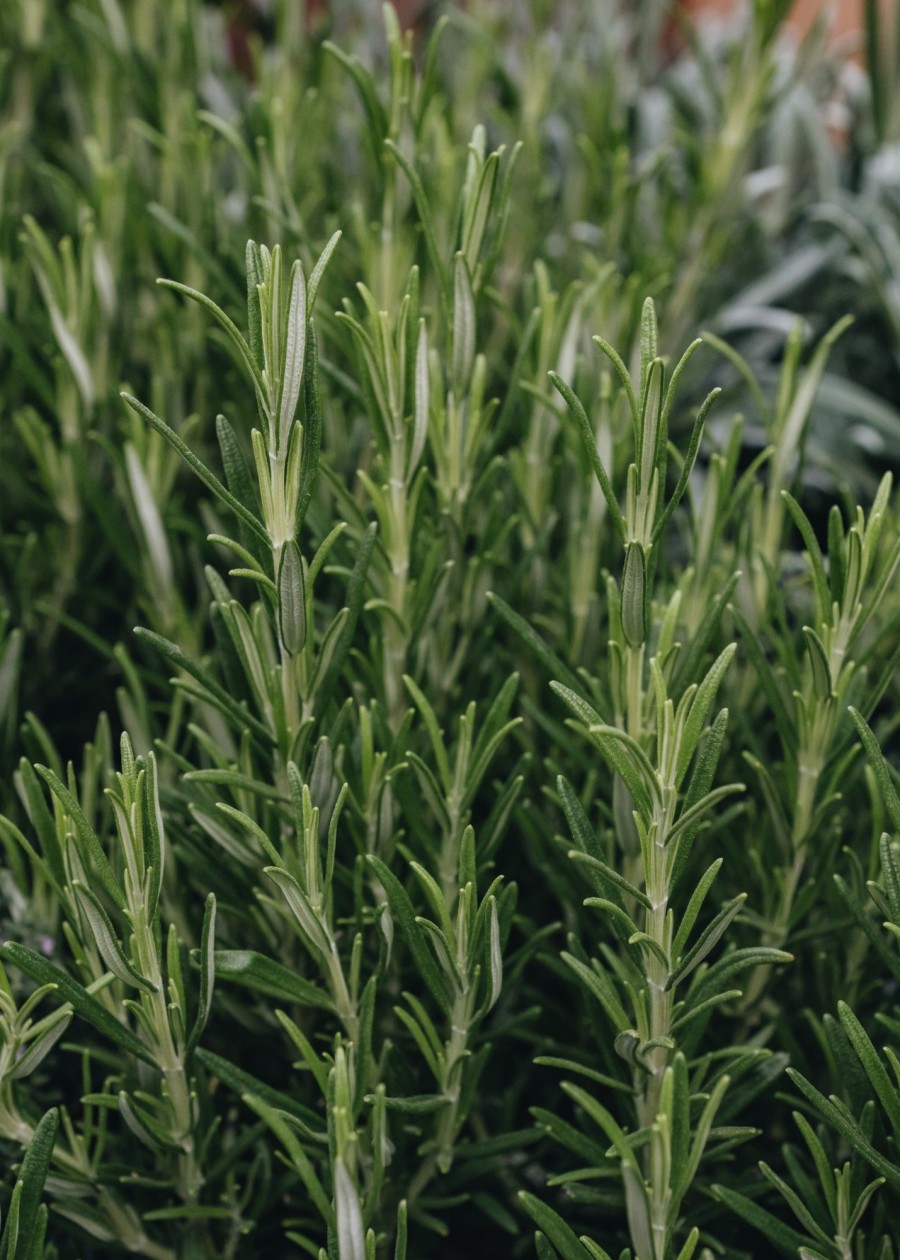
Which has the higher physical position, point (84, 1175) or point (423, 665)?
point (423, 665)

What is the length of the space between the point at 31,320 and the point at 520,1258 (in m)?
0.46

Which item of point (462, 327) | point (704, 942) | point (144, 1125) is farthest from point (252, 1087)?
point (462, 327)

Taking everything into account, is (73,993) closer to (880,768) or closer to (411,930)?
(411,930)

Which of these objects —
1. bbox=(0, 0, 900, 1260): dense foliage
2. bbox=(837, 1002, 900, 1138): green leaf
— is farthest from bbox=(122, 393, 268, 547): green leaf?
bbox=(837, 1002, 900, 1138): green leaf

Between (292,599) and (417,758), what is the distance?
0.06 m

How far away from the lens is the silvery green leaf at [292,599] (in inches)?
14.4

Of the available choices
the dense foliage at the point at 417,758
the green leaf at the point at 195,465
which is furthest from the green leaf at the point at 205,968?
the green leaf at the point at 195,465

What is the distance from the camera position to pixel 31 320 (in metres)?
0.60

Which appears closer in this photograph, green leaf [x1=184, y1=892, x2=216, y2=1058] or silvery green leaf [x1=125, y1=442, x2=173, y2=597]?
green leaf [x1=184, y1=892, x2=216, y2=1058]

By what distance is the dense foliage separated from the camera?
362 mm

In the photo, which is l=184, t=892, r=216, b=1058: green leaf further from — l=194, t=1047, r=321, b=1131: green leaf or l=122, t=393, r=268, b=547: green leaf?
l=122, t=393, r=268, b=547: green leaf

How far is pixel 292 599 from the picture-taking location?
370mm

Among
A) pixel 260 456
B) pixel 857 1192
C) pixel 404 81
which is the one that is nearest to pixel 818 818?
pixel 857 1192

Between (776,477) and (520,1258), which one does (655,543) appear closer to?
(776,477)
